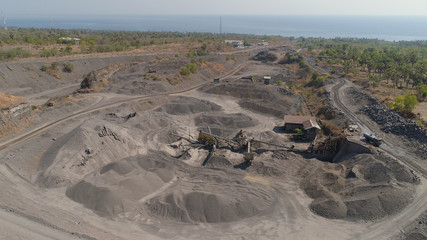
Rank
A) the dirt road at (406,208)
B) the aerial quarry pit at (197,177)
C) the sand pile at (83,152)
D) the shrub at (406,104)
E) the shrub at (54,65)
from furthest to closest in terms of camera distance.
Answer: the shrub at (54,65)
the shrub at (406,104)
the sand pile at (83,152)
the aerial quarry pit at (197,177)
the dirt road at (406,208)

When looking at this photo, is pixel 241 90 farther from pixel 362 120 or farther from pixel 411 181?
pixel 411 181

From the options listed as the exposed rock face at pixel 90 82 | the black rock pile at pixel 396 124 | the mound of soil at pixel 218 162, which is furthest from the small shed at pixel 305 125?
the exposed rock face at pixel 90 82

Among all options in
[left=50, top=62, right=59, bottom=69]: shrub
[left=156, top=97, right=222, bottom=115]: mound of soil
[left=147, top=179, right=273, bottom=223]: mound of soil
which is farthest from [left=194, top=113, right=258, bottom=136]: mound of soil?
[left=50, top=62, right=59, bottom=69]: shrub

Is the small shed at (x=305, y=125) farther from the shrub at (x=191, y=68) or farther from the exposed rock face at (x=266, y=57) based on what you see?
the exposed rock face at (x=266, y=57)

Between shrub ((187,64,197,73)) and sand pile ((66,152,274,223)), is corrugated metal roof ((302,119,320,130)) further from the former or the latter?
shrub ((187,64,197,73))

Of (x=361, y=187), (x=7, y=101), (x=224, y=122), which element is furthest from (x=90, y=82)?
(x=361, y=187)

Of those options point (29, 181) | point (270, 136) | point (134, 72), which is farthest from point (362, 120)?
point (134, 72)
